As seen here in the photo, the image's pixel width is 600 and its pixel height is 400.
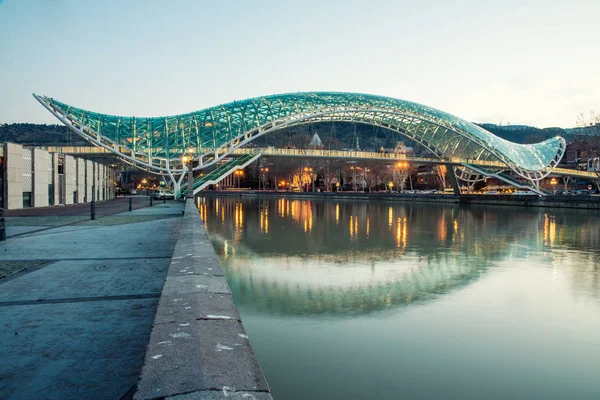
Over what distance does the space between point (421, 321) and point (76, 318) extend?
5.65 meters

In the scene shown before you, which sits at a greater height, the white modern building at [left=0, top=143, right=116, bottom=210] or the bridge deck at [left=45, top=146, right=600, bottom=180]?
the bridge deck at [left=45, top=146, right=600, bottom=180]

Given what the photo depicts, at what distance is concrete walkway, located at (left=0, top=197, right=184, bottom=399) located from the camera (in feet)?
14.8

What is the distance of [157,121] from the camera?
218 ft

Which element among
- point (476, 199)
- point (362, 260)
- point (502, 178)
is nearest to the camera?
point (362, 260)

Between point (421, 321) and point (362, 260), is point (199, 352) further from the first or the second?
point (362, 260)

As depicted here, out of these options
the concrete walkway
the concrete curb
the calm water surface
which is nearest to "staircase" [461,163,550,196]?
the calm water surface

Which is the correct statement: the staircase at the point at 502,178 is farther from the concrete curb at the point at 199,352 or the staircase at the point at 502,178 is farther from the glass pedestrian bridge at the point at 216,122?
the concrete curb at the point at 199,352

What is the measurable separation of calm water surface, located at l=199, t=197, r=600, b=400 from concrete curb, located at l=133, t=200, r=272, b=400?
149 centimetres

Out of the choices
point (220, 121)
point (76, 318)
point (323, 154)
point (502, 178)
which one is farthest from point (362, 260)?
point (502, 178)

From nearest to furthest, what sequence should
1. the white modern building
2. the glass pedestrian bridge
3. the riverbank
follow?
the white modern building < the riverbank < the glass pedestrian bridge

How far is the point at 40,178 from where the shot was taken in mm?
38906

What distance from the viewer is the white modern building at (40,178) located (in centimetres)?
3375

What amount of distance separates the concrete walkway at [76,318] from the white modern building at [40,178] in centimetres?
2414

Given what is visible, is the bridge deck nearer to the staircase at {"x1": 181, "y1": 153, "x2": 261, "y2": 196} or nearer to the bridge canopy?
the staircase at {"x1": 181, "y1": 153, "x2": 261, "y2": 196}
